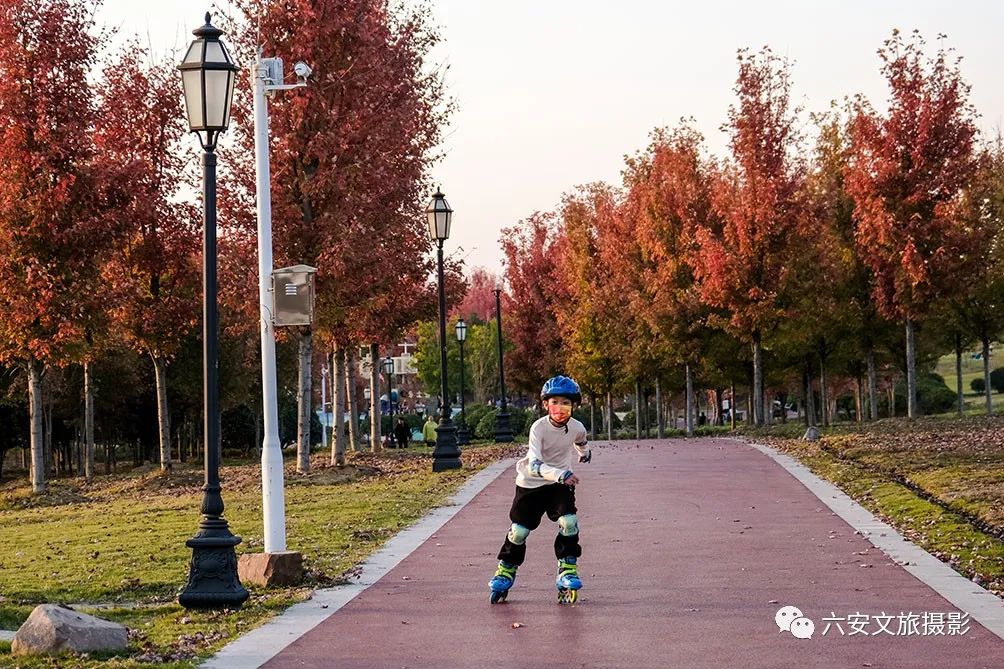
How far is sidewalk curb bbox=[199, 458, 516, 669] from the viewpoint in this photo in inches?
360

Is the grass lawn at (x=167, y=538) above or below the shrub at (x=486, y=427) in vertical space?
below

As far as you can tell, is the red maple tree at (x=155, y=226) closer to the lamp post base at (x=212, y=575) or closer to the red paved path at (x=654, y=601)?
the red paved path at (x=654, y=601)

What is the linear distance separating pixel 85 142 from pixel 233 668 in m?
22.3

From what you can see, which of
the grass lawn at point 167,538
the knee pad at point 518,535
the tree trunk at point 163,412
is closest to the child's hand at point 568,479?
the knee pad at point 518,535

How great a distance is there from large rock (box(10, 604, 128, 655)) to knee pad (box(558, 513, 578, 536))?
3.18 meters

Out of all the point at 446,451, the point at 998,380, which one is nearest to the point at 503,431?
the point at 446,451

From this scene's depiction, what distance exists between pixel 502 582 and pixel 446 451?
15.8 m

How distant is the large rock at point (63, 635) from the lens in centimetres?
936

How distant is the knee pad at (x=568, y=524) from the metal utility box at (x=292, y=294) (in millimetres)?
3355

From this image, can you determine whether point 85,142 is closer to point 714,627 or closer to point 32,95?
point 32,95

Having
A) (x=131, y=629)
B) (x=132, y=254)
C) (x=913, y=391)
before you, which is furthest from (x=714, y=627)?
(x=913, y=391)

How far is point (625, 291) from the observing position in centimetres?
5088

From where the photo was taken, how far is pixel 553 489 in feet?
36.6

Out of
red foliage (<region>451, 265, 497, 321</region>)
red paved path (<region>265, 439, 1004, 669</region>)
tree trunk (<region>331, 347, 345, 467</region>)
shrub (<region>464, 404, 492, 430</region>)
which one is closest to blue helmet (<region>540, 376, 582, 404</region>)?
red paved path (<region>265, 439, 1004, 669</region>)
